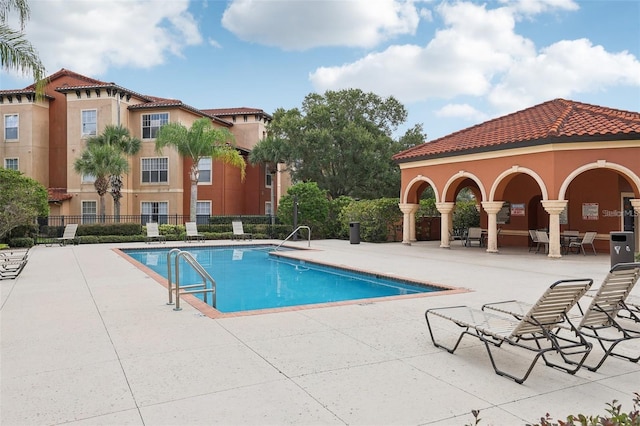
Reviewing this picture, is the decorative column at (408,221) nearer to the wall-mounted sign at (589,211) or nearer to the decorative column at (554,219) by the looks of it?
the wall-mounted sign at (589,211)

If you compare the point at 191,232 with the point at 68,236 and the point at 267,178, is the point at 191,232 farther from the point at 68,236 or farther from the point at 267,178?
the point at 267,178

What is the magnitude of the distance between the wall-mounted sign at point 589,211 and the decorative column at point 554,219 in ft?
10.9

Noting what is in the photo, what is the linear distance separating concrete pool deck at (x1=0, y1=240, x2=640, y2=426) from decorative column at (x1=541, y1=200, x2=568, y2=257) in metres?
8.81

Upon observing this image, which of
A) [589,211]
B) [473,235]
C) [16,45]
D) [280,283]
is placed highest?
[16,45]

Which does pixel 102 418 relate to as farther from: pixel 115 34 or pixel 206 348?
pixel 115 34

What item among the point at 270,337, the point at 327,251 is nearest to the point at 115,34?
the point at 327,251

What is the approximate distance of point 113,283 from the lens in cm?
1099

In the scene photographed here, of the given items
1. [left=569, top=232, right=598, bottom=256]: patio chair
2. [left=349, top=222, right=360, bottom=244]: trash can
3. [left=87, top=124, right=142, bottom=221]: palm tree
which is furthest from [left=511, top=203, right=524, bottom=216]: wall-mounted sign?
[left=87, top=124, right=142, bottom=221]: palm tree

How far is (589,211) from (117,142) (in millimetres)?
25378

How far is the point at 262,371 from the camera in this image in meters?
4.90

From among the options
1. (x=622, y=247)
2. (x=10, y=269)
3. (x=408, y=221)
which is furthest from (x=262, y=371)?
(x=408, y=221)

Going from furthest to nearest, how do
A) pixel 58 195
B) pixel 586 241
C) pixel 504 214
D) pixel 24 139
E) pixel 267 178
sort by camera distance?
pixel 267 178 → pixel 24 139 → pixel 58 195 → pixel 504 214 → pixel 586 241

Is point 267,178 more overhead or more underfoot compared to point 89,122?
more underfoot

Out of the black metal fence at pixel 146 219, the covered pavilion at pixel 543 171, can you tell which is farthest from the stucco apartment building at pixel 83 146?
the covered pavilion at pixel 543 171
